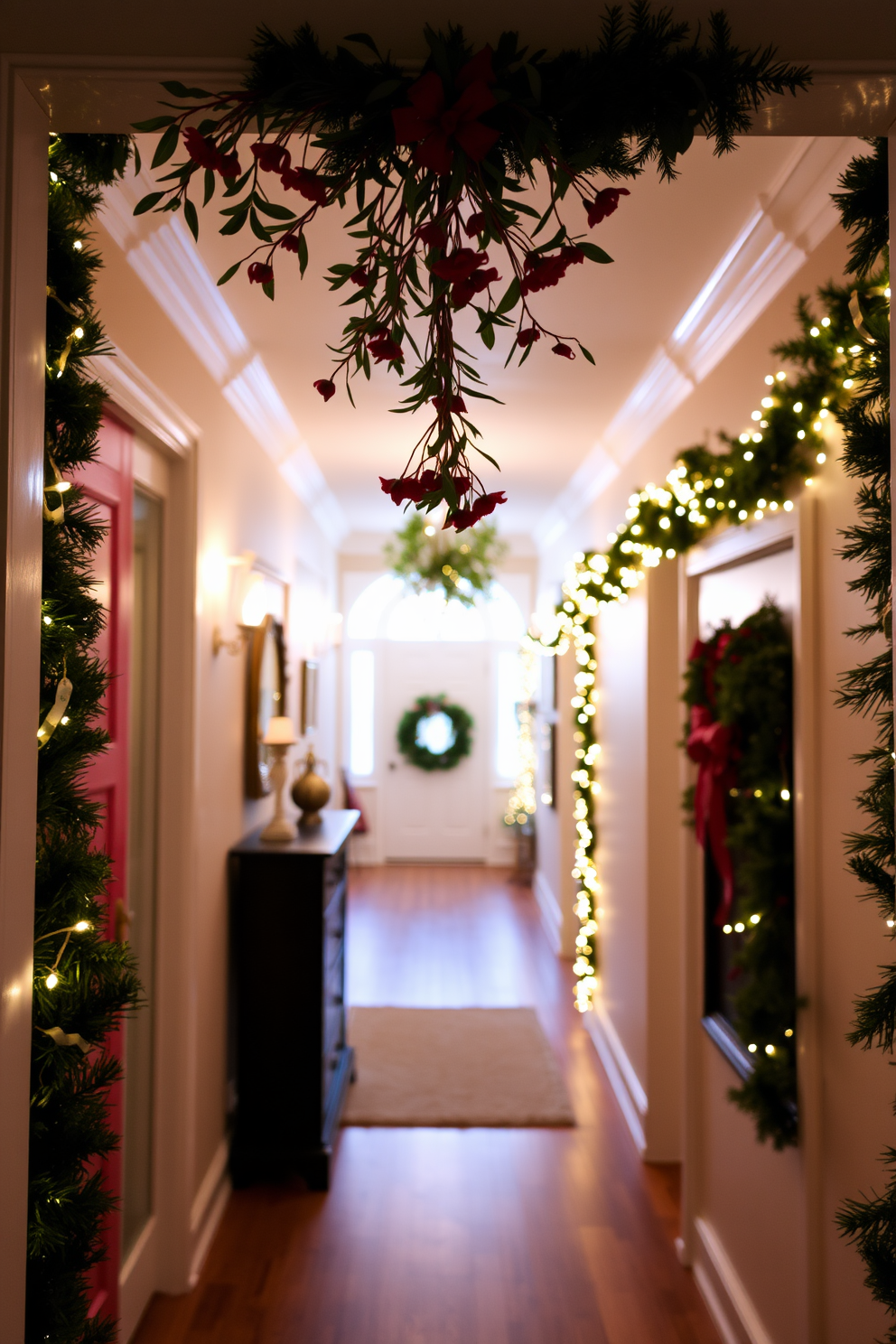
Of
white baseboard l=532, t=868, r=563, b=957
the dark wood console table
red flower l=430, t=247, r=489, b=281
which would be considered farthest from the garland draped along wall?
white baseboard l=532, t=868, r=563, b=957

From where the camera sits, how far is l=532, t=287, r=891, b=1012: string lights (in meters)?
1.83

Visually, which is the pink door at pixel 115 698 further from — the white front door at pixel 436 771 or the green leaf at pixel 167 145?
the white front door at pixel 436 771

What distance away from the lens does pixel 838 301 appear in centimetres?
166

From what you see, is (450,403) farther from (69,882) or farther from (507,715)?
(507,715)

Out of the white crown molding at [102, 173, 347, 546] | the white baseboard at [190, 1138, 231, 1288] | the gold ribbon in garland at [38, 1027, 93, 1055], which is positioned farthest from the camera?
the white baseboard at [190, 1138, 231, 1288]

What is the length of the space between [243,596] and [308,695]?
2239 millimetres

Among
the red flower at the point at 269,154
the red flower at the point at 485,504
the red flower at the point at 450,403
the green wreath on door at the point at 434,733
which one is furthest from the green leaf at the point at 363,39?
the green wreath on door at the point at 434,733

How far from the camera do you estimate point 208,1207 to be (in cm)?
298

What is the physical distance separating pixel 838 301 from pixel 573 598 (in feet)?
7.59

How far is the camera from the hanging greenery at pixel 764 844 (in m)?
2.07

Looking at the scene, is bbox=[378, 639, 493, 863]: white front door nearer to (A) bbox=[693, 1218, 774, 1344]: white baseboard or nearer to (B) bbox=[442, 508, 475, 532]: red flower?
(A) bbox=[693, 1218, 774, 1344]: white baseboard

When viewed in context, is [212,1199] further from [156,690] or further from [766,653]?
[766,653]

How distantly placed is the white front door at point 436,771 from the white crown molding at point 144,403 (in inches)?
240

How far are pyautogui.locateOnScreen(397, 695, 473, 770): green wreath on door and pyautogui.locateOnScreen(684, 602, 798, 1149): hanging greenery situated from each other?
6.28 meters
